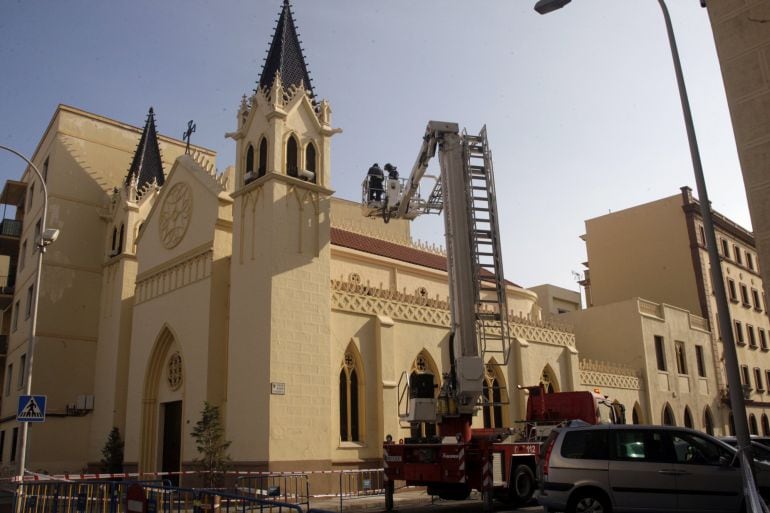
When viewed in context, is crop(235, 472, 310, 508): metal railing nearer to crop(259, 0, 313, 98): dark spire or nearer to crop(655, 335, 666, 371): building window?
crop(259, 0, 313, 98): dark spire

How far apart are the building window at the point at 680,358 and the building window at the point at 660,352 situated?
1.28 m

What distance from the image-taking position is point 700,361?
1580 inches

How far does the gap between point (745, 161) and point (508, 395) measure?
18.4m

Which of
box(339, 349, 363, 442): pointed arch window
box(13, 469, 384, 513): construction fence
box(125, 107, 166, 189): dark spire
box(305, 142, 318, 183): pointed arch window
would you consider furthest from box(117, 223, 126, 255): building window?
box(13, 469, 384, 513): construction fence

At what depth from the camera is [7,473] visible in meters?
29.8

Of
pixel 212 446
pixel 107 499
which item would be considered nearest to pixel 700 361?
pixel 212 446

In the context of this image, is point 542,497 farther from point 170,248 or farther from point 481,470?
point 170,248

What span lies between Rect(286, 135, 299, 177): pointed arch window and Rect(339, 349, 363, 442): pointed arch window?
5.95 meters

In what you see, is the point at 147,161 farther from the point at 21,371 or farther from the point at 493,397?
the point at 493,397

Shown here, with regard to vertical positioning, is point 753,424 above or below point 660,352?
below

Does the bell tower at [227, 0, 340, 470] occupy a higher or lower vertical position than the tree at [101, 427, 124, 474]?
higher

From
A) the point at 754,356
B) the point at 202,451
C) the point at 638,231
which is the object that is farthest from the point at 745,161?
the point at 754,356

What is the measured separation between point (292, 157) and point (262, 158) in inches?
37.4

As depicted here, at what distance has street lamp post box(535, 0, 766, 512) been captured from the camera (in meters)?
8.67
